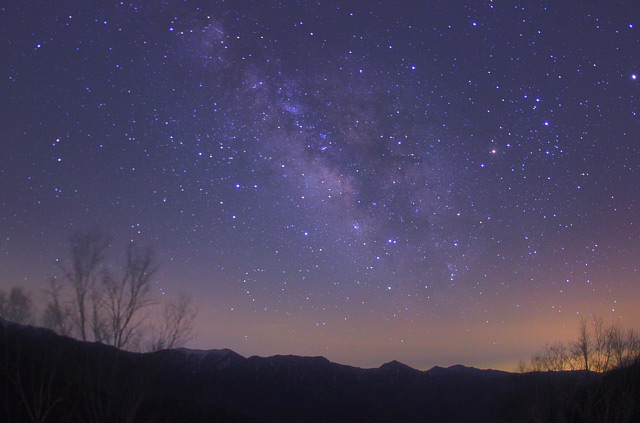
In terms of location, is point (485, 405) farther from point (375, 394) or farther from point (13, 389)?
point (13, 389)

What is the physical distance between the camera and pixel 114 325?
16.7 meters

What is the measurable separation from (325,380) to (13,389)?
76695 millimetres

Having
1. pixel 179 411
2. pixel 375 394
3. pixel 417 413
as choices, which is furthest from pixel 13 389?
pixel 375 394

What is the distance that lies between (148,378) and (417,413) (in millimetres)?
69506

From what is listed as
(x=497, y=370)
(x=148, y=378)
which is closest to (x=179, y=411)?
(x=148, y=378)

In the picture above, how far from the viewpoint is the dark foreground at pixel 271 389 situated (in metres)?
17.9

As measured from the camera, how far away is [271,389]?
82750 millimetres

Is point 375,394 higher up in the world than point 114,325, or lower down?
lower down

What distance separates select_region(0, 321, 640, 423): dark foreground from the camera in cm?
1786

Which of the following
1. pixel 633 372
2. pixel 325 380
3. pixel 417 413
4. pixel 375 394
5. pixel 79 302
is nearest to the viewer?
pixel 79 302

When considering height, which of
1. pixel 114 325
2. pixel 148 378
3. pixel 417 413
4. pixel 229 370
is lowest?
pixel 417 413

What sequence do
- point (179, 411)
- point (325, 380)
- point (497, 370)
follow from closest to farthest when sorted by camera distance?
point (179, 411) → point (325, 380) → point (497, 370)

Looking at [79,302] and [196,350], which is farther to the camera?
[196,350]

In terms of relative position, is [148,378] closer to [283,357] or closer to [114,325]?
[114,325]
